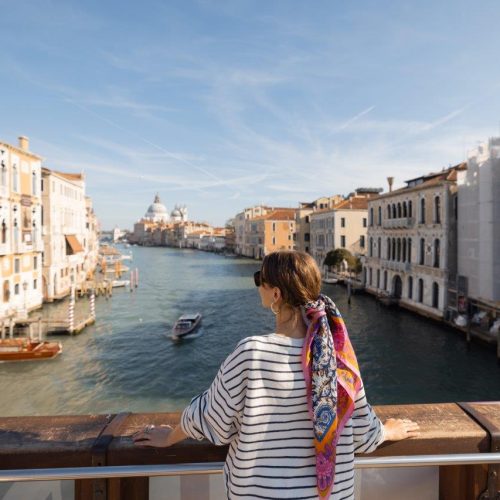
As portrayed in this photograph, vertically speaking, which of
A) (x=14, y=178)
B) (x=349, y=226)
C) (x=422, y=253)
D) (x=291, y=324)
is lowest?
(x=422, y=253)

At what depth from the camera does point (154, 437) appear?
133 cm

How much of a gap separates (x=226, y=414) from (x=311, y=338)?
11.7 inches

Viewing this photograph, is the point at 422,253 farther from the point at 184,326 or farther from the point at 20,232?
the point at 20,232

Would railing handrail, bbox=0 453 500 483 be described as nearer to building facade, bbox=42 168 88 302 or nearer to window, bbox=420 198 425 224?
window, bbox=420 198 425 224

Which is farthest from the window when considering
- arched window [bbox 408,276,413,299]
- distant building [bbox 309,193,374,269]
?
distant building [bbox 309,193,374,269]

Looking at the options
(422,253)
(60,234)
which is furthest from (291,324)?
(60,234)

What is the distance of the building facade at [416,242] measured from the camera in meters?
18.2

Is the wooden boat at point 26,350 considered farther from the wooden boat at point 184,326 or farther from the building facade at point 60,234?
the building facade at point 60,234

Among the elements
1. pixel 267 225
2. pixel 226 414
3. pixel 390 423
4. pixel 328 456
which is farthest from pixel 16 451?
pixel 267 225

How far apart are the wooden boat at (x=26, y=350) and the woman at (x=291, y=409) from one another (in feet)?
45.2

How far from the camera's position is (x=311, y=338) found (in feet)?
3.38

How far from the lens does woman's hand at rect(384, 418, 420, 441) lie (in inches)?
53.4

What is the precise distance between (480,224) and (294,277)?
16829mm

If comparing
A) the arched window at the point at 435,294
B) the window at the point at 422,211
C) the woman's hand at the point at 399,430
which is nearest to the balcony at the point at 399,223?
the window at the point at 422,211
